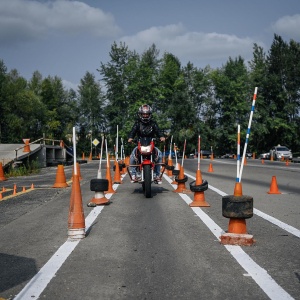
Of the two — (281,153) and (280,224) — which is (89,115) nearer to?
(281,153)

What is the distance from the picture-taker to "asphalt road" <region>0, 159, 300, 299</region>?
4160 mm

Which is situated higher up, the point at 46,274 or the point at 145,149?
the point at 145,149

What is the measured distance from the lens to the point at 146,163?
11828 millimetres

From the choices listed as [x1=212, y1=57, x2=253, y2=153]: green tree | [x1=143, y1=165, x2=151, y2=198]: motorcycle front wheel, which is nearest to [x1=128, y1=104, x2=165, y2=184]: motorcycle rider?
[x1=143, y1=165, x2=151, y2=198]: motorcycle front wheel

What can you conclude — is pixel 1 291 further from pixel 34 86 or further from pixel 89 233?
pixel 34 86

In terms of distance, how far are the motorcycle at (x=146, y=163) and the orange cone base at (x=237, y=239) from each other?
563 centimetres

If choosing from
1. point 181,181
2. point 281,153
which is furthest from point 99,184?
point 281,153

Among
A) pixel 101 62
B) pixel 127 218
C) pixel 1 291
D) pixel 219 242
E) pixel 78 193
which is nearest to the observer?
pixel 1 291

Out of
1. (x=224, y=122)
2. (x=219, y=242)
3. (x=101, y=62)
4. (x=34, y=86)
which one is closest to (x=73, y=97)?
(x=34, y=86)

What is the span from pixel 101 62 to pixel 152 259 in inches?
2929

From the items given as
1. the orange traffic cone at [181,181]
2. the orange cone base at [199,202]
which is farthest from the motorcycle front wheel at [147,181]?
the orange cone base at [199,202]

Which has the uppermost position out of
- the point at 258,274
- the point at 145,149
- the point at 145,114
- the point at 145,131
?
the point at 145,114

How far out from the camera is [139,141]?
12.3 meters

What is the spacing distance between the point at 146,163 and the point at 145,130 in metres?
1.07
